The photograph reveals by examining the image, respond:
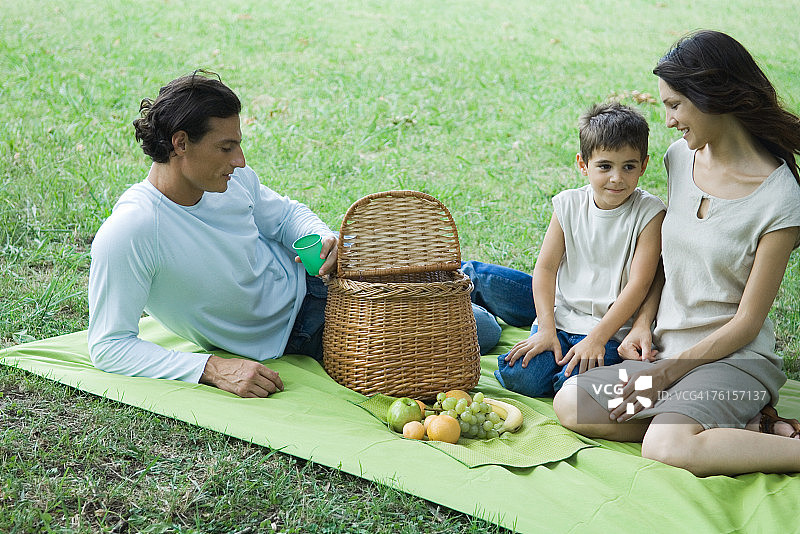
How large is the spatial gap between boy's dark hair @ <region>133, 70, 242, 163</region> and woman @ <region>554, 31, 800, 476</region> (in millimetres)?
1634

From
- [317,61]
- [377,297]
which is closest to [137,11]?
[317,61]

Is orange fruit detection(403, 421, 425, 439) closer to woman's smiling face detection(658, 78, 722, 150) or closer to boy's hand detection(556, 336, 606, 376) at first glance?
boy's hand detection(556, 336, 606, 376)

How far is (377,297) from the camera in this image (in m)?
3.21

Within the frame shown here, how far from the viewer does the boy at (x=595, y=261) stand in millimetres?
3219

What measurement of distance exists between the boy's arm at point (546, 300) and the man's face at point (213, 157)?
132cm

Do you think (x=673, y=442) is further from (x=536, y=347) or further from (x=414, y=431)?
(x=414, y=431)

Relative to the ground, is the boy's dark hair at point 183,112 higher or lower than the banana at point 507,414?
higher

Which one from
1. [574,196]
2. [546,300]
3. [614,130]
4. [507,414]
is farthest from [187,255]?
[614,130]

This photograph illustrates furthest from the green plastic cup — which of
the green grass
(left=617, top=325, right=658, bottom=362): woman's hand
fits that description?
(left=617, top=325, right=658, bottom=362): woman's hand

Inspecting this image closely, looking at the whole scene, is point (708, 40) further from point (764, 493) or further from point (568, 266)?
point (764, 493)

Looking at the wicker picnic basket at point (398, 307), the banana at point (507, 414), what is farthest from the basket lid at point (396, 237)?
the banana at point (507, 414)

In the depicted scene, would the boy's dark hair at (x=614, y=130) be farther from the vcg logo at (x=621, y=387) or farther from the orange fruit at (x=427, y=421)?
the orange fruit at (x=427, y=421)

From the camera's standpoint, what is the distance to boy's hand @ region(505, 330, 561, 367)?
11.0ft

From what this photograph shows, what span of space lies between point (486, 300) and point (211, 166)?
1.63m
